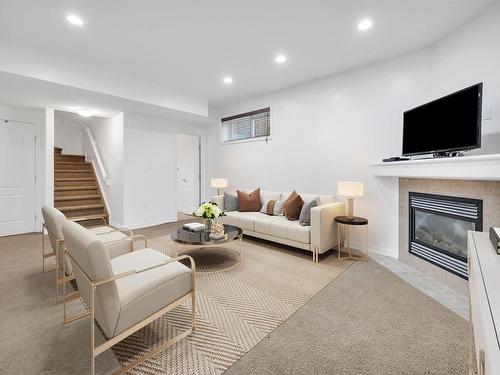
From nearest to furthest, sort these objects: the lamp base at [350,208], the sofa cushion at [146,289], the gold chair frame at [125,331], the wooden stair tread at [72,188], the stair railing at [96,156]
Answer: the gold chair frame at [125,331], the sofa cushion at [146,289], the lamp base at [350,208], the wooden stair tread at [72,188], the stair railing at [96,156]

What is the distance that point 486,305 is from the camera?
811 millimetres

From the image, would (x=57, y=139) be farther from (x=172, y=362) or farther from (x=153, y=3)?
(x=172, y=362)

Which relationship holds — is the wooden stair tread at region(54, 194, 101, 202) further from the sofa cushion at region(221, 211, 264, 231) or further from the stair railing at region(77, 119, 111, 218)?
the sofa cushion at region(221, 211, 264, 231)

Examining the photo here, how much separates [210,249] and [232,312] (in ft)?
5.72

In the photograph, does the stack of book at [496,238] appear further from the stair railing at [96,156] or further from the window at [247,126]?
the stair railing at [96,156]

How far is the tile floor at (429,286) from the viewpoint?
2.23m

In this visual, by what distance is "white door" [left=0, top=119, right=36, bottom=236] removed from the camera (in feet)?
14.9

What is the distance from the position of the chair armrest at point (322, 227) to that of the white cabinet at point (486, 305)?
6.11ft

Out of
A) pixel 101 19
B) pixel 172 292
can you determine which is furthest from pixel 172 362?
pixel 101 19

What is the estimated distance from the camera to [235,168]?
5.78 metres

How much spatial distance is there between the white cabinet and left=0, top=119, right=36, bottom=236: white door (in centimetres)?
639

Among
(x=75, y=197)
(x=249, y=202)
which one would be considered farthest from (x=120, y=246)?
(x=75, y=197)


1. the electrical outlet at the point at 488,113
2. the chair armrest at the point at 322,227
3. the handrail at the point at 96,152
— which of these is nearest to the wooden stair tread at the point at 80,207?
the handrail at the point at 96,152

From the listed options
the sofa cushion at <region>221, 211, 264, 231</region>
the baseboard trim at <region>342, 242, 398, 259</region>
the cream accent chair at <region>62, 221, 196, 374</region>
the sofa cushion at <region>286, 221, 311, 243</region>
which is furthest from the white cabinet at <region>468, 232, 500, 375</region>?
the sofa cushion at <region>221, 211, 264, 231</region>
